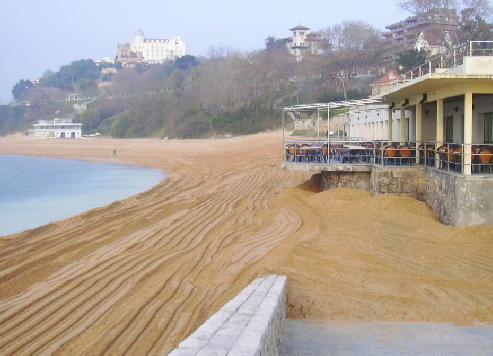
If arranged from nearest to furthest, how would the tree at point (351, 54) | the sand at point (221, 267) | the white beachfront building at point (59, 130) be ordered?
the sand at point (221, 267) < the tree at point (351, 54) < the white beachfront building at point (59, 130)

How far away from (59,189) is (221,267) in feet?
92.5

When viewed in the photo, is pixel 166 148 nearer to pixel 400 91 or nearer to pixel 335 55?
pixel 335 55

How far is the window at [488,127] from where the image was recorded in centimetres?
1889

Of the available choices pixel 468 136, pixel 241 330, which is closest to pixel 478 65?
pixel 468 136

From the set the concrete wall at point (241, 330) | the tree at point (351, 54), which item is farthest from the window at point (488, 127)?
the tree at point (351, 54)

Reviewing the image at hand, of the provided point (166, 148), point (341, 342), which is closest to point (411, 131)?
point (341, 342)

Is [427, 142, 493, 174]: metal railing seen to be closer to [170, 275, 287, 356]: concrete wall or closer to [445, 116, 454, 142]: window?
[445, 116, 454, 142]: window

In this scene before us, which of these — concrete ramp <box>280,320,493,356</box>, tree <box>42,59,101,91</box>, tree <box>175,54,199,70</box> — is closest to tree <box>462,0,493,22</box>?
concrete ramp <box>280,320,493,356</box>

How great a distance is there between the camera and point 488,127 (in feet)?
62.6

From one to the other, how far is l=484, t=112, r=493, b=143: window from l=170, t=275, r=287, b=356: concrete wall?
13.7 m

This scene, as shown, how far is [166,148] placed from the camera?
212 ft

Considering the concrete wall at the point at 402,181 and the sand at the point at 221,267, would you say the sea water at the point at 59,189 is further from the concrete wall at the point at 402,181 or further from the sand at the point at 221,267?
the concrete wall at the point at 402,181

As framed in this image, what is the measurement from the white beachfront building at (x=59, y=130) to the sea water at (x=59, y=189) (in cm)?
4558

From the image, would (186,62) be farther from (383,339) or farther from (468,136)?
(383,339)
